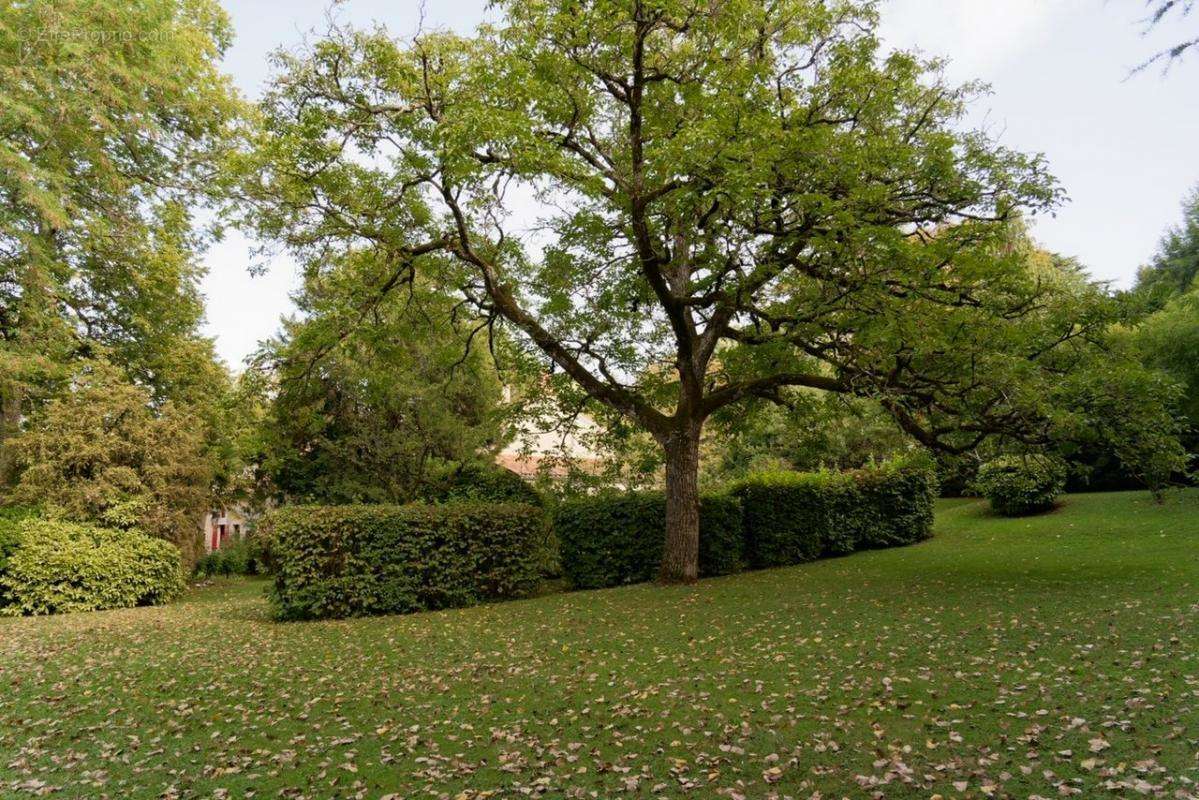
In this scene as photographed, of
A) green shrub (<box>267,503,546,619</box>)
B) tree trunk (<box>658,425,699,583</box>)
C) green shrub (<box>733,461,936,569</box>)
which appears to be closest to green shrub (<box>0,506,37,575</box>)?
green shrub (<box>267,503,546,619</box>)

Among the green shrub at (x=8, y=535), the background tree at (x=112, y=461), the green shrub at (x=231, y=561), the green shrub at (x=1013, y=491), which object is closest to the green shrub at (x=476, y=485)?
the background tree at (x=112, y=461)

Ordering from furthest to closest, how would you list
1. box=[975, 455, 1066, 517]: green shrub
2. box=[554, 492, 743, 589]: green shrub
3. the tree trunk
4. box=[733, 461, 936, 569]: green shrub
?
box=[975, 455, 1066, 517]: green shrub, box=[733, 461, 936, 569]: green shrub, box=[554, 492, 743, 589]: green shrub, the tree trunk

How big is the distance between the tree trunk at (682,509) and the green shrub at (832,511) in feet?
10.3

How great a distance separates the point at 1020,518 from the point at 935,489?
2378mm

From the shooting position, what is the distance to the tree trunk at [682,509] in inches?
535

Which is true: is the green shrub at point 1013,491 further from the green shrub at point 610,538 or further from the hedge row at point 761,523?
the green shrub at point 610,538

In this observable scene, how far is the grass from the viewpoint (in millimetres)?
4613

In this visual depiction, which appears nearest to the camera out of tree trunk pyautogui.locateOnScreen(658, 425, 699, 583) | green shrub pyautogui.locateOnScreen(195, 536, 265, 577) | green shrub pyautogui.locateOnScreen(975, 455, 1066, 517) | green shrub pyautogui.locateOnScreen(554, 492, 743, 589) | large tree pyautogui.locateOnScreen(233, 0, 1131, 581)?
large tree pyautogui.locateOnScreen(233, 0, 1131, 581)

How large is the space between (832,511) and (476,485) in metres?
10.2

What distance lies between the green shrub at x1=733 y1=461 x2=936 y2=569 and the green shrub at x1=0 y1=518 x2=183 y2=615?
1303 cm

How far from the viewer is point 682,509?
44.7ft

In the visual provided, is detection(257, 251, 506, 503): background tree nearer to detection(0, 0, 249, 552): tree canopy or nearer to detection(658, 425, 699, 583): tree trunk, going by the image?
detection(0, 0, 249, 552): tree canopy

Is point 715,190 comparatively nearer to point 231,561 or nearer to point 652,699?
point 652,699

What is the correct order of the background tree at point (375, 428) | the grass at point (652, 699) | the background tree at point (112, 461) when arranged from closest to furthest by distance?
the grass at point (652, 699) → the background tree at point (112, 461) → the background tree at point (375, 428)
